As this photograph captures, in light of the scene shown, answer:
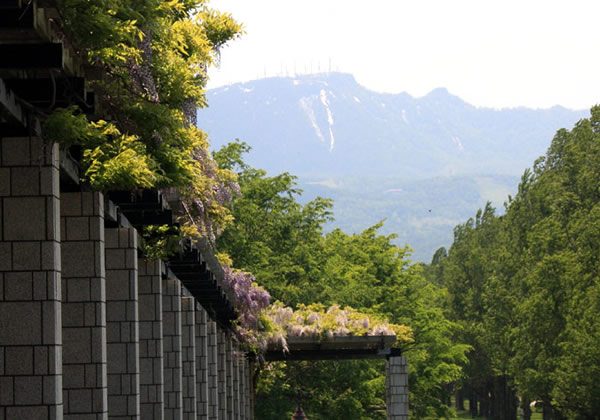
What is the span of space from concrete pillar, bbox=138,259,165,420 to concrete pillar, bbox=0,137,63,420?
612 centimetres

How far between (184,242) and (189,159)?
13.5ft

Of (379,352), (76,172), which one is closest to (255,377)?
(379,352)

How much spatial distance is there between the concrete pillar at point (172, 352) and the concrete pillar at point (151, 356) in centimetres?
181

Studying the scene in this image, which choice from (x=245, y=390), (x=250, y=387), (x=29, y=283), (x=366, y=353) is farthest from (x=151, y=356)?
(x=250, y=387)

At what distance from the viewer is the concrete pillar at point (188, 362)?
73.2ft

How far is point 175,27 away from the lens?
55.3 ft

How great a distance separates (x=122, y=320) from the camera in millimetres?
15914

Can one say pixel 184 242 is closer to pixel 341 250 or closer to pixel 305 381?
pixel 305 381

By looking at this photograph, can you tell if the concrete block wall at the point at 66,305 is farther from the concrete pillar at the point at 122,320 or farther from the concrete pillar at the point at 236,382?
the concrete pillar at the point at 236,382

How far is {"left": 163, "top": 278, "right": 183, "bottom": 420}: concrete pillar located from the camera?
19609 millimetres

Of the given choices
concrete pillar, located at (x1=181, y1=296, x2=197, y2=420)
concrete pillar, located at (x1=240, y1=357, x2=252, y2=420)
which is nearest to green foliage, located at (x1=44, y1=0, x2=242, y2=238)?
concrete pillar, located at (x1=181, y1=296, x2=197, y2=420)

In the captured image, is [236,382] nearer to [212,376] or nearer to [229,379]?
[229,379]

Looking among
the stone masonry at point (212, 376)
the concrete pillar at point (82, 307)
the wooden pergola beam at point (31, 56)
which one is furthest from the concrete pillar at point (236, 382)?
the wooden pergola beam at point (31, 56)

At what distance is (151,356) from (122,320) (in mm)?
1773
